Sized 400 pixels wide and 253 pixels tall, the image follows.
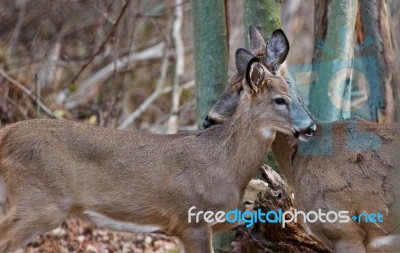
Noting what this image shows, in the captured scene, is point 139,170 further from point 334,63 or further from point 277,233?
point 334,63

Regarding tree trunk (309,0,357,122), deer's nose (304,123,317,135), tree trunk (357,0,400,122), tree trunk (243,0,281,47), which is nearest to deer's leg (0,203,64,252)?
deer's nose (304,123,317,135)

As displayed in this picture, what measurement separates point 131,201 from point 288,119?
1.64m

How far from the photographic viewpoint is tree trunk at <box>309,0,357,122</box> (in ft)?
31.6

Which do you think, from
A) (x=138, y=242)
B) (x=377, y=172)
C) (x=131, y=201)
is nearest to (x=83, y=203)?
(x=131, y=201)

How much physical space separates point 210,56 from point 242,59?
1.34 m

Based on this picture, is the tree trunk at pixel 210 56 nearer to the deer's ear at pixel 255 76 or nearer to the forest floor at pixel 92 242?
the deer's ear at pixel 255 76

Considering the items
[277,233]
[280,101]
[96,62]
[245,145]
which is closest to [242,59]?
[280,101]

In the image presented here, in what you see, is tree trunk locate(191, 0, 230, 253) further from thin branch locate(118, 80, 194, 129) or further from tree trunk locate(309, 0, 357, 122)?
thin branch locate(118, 80, 194, 129)

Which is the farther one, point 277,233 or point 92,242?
point 92,242

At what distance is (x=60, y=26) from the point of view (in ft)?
56.2

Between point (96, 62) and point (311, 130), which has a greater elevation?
point (96, 62)

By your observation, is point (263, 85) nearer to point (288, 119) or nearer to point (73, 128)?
point (288, 119)

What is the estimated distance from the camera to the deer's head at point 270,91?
7699 millimetres

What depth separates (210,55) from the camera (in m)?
9.52
